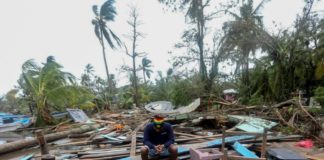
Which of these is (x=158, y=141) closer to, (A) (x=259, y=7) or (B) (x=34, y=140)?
(B) (x=34, y=140)

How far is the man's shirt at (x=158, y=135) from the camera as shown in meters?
6.35

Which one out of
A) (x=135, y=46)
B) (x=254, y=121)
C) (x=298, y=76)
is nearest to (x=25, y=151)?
(x=254, y=121)

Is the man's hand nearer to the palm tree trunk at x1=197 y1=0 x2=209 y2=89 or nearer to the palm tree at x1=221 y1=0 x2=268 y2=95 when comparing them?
the palm tree at x1=221 y1=0 x2=268 y2=95

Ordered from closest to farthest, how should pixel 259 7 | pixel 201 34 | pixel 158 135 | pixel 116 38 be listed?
pixel 158 135, pixel 201 34, pixel 259 7, pixel 116 38

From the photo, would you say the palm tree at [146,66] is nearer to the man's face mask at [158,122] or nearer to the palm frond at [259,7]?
the palm frond at [259,7]

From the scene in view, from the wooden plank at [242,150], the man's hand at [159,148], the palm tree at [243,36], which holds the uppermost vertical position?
the palm tree at [243,36]

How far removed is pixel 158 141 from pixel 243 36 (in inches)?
487

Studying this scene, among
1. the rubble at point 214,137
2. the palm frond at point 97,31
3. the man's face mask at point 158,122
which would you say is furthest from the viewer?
the palm frond at point 97,31

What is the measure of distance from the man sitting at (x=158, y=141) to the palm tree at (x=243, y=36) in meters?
11.7

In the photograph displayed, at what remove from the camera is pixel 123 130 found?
11477 mm

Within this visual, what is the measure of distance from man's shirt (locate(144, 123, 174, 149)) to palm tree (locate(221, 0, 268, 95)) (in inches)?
458

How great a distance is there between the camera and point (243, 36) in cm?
1723

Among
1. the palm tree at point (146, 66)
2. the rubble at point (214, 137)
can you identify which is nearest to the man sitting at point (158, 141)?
the rubble at point (214, 137)

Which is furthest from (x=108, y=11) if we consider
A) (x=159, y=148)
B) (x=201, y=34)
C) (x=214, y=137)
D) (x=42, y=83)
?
(x=159, y=148)
